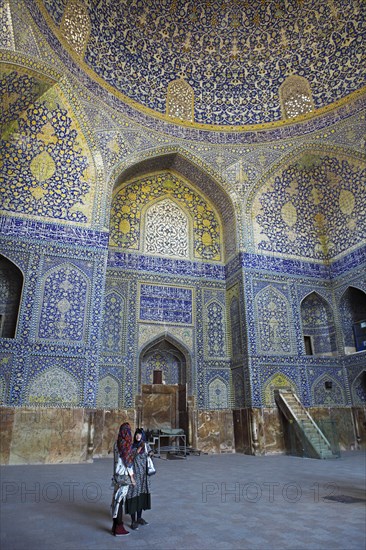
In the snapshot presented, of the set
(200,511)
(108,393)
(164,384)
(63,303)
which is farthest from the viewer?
(164,384)

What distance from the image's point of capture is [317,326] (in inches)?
467

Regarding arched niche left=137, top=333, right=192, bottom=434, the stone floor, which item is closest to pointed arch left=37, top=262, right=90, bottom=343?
arched niche left=137, top=333, right=192, bottom=434

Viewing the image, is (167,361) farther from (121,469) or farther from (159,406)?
(121,469)

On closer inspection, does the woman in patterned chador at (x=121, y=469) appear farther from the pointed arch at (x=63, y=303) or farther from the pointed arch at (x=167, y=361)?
the pointed arch at (x=167, y=361)

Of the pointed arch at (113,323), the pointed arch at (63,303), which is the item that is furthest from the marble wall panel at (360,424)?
the pointed arch at (63,303)

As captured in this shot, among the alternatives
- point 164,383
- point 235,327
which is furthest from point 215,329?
point 164,383

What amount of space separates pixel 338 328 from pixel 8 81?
34.1 ft

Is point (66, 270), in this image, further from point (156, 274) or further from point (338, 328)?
point (338, 328)

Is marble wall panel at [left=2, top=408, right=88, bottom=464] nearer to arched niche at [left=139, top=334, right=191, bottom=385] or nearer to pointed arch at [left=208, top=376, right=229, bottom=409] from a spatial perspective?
arched niche at [left=139, top=334, right=191, bottom=385]

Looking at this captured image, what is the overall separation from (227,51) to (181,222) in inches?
218

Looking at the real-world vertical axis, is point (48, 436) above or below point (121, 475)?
above

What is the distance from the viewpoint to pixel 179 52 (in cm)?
1222

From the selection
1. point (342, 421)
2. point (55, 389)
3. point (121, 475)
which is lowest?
point (121, 475)

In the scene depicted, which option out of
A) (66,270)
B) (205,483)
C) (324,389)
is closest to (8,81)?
(66,270)
